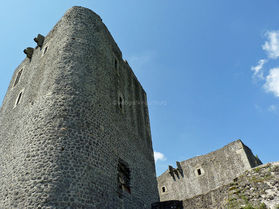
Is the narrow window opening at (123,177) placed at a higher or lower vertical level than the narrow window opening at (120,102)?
lower

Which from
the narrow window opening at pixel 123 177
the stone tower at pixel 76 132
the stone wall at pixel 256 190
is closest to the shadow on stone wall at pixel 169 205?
the stone tower at pixel 76 132

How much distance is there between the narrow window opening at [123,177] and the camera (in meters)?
8.35

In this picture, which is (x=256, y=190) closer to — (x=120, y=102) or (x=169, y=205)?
(x=169, y=205)

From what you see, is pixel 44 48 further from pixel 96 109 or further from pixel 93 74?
pixel 96 109

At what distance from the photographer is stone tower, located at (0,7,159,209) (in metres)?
6.29

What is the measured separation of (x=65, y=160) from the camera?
6.53 metres

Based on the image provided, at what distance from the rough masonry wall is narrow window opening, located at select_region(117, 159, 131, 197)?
473 inches

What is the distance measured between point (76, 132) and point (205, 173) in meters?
15.9

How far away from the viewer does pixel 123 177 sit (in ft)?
29.1

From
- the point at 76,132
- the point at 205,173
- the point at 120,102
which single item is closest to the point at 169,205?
the point at 120,102

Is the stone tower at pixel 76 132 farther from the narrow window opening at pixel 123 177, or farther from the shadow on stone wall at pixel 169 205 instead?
the shadow on stone wall at pixel 169 205

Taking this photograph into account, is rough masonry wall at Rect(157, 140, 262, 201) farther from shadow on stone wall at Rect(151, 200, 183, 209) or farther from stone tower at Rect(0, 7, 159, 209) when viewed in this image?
shadow on stone wall at Rect(151, 200, 183, 209)

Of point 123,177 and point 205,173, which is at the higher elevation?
point 205,173

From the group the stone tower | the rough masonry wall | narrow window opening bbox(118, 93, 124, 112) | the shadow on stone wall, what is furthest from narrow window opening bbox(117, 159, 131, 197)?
the rough masonry wall
